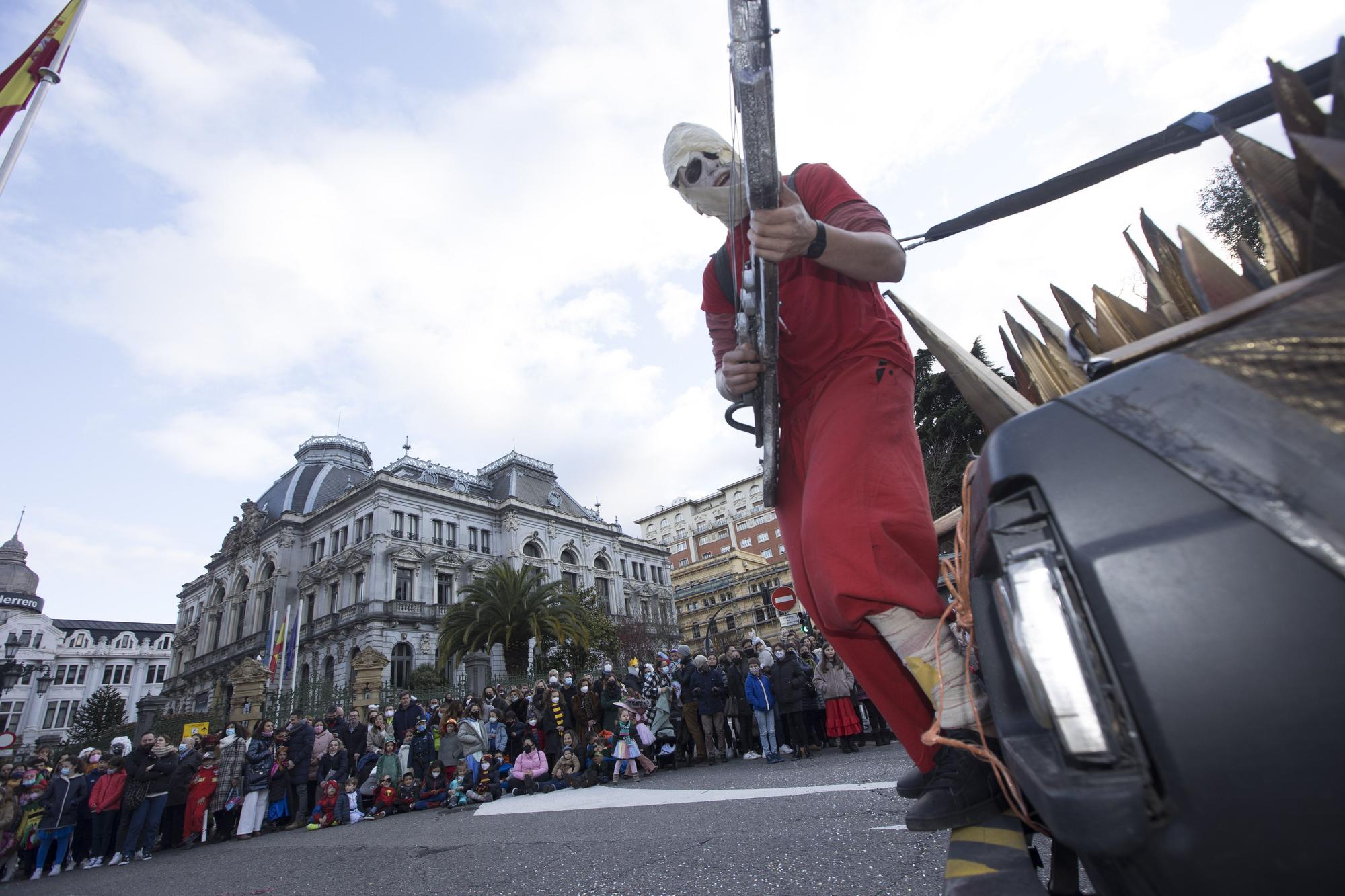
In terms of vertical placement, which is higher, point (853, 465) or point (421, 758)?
point (853, 465)

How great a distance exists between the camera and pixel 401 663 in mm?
36812

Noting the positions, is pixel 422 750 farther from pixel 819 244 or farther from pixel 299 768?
pixel 819 244

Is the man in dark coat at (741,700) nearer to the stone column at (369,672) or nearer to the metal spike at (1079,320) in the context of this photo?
the metal spike at (1079,320)

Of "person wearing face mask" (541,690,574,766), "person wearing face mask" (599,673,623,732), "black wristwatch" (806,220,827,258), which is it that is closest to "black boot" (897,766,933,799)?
"black wristwatch" (806,220,827,258)

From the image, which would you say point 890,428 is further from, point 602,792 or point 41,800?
point 41,800

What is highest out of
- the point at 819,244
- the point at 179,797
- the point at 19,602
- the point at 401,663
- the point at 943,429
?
the point at 19,602

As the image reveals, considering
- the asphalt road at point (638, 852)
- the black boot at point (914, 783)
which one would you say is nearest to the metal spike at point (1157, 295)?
the black boot at point (914, 783)

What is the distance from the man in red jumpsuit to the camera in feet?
4.25

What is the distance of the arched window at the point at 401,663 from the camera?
36.3 metres

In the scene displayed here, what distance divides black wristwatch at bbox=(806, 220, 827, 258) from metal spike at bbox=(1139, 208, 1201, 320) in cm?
59

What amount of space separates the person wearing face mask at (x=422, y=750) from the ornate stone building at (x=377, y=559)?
70.9ft

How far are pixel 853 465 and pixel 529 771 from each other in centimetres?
1000

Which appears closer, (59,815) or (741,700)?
(59,815)

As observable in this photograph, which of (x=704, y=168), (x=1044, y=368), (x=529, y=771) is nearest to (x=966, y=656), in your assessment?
(x=1044, y=368)
